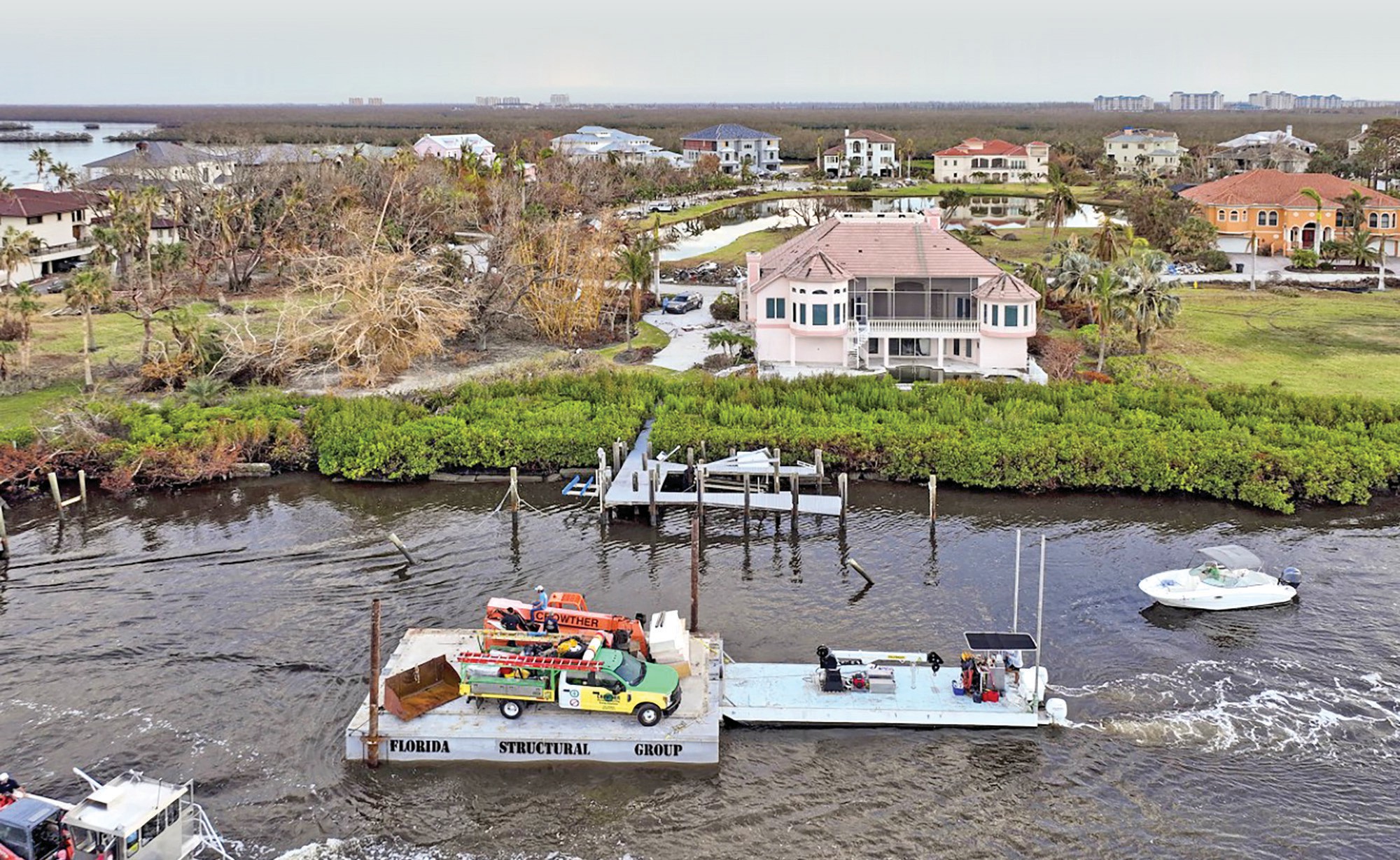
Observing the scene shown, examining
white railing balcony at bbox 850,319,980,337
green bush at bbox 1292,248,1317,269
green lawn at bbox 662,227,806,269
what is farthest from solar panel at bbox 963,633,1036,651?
green bush at bbox 1292,248,1317,269

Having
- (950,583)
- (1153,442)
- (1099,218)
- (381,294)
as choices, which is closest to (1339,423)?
(1153,442)

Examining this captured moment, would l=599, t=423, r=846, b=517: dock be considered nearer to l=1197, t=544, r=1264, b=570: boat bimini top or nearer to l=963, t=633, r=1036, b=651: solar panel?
l=1197, t=544, r=1264, b=570: boat bimini top

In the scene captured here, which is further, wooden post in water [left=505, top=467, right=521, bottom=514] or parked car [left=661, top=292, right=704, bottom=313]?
parked car [left=661, top=292, right=704, bottom=313]

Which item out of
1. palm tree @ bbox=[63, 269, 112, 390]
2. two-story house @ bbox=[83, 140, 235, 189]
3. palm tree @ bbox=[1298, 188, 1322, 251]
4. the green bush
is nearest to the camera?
palm tree @ bbox=[63, 269, 112, 390]

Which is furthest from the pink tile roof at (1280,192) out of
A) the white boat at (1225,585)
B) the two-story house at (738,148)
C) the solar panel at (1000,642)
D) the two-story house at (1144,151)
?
the two-story house at (738,148)

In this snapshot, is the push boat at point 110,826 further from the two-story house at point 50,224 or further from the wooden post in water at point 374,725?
the two-story house at point 50,224

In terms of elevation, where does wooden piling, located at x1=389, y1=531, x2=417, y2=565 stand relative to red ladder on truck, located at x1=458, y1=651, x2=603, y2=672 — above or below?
below
